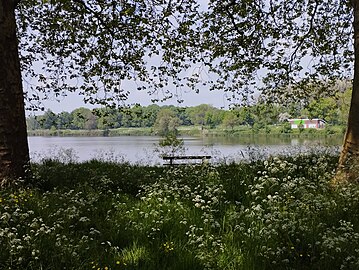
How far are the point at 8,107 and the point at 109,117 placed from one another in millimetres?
4502

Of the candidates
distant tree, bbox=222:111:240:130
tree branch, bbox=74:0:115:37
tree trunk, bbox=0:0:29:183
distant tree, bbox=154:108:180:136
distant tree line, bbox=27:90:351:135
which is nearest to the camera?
tree trunk, bbox=0:0:29:183

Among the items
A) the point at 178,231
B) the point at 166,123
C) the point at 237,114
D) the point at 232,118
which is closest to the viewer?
the point at 178,231

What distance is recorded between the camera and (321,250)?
3371 millimetres

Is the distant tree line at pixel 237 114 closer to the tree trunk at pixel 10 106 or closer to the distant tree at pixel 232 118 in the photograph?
the distant tree at pixel 232 118

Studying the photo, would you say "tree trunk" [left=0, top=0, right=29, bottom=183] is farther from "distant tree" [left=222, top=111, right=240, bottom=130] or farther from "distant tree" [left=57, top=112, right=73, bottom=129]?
"distant tree" [left=222, top=111, right=240, bottom=130]

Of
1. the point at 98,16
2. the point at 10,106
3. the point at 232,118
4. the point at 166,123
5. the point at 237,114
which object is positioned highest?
the point at 98,16

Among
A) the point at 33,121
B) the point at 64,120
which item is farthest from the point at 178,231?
the point at 33,121

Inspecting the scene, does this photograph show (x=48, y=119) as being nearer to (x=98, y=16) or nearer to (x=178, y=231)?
(x=98, y=16)

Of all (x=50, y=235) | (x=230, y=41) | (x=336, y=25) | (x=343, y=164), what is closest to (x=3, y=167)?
(x=50, y=235)

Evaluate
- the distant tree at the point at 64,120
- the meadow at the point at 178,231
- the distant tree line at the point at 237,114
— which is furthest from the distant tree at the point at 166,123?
the meadow at the point at 178,231

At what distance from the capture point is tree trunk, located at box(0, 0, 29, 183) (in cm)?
616

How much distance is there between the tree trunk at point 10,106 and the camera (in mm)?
6164

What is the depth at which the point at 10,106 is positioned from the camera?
6.27 meters

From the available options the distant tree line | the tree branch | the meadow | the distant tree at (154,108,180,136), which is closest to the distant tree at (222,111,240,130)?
the distant tree line
